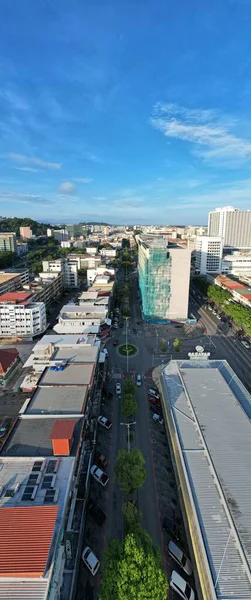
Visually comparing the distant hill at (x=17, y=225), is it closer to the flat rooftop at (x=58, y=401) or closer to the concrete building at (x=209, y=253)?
the concrete building at (x=209, y=253)

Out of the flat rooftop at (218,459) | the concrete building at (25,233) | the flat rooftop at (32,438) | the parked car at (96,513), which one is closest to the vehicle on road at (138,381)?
the flat rooftop at (218,459)

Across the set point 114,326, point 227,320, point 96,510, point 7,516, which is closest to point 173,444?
point 96,510

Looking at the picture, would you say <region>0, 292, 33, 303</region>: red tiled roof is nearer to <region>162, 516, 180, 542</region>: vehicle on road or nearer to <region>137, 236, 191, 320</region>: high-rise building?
<region>137, 236, 191, 320</region>: high-rise building

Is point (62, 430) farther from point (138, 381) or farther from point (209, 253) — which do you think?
point (209, 253)

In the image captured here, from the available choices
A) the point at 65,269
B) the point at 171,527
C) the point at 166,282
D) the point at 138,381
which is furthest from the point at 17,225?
the point at 171,527

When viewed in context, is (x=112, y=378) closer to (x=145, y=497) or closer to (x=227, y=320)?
(x=145, y=497)

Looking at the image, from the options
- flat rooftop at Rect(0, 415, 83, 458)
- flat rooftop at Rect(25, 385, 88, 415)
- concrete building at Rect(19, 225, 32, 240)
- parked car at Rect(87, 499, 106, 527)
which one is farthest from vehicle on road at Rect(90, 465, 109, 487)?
concrete building at Rect(19, 225, 32, 240)
